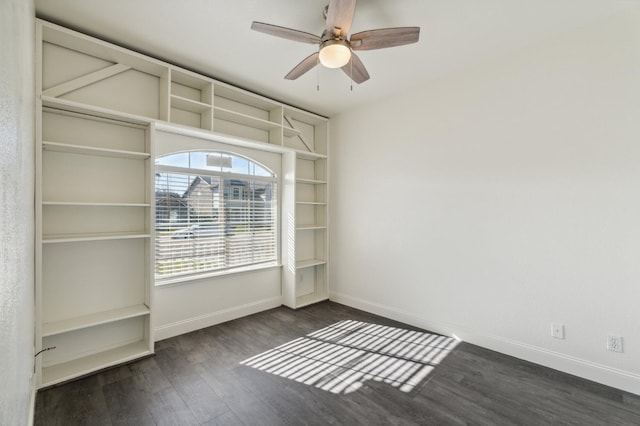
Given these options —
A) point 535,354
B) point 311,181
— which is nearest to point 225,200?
point 311,181

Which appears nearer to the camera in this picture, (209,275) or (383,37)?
(383,37)

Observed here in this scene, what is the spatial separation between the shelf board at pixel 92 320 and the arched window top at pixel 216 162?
60.9 inches

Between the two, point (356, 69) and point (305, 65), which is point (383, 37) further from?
point (305, 65)

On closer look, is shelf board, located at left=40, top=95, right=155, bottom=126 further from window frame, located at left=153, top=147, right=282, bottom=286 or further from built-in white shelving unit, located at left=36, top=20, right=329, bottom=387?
window frame, located at left=153, top=147, right=282, bottom=286

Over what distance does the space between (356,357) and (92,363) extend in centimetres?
241

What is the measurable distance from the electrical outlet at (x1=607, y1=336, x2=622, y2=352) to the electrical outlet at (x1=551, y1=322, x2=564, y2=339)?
0.97 feet

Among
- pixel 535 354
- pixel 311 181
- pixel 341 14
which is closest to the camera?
pixel 341 14

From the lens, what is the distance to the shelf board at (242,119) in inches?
134

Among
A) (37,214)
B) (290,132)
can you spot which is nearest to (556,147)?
(290,132)

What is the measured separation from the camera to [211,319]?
358cm

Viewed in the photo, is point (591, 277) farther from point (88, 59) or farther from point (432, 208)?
point (88, 59)

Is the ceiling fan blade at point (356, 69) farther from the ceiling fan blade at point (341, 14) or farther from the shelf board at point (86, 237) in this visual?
the shelf board at point (86, 237)

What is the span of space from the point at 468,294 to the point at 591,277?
1043 millimetres

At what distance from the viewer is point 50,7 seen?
7.30ft
